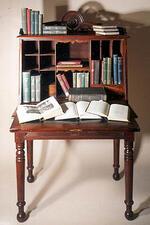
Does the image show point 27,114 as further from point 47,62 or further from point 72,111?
point 47,62

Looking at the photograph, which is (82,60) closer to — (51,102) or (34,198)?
(51,102)

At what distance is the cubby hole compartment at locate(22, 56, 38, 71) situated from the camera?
2.63 meters

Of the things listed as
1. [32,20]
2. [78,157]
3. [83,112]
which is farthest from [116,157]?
[32,20]

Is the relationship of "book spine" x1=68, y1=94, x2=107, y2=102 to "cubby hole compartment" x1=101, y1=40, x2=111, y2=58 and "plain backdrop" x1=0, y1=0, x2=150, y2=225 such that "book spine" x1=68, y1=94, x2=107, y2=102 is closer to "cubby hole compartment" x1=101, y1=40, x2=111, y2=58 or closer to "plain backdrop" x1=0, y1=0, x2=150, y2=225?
"cubby hole compartment" x1=101, y1=40, x2=111, y2=58

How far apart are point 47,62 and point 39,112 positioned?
0.65 m

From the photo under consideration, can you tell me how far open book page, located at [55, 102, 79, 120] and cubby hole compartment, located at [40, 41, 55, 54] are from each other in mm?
485

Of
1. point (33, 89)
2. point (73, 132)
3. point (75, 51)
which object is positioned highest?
point (75, 51)

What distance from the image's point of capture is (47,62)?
9.17 ft

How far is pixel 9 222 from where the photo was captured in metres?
2.29

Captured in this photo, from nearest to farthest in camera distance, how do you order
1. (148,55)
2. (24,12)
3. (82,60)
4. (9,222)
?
(9,222) → (24,12) → (82,60) → (148,55)

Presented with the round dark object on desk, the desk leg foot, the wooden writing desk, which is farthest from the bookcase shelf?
the desk leg foot

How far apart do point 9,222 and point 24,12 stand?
1315mm

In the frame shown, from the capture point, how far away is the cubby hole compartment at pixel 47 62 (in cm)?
269

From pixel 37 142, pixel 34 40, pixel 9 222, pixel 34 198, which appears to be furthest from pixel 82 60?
pixel 9 222
